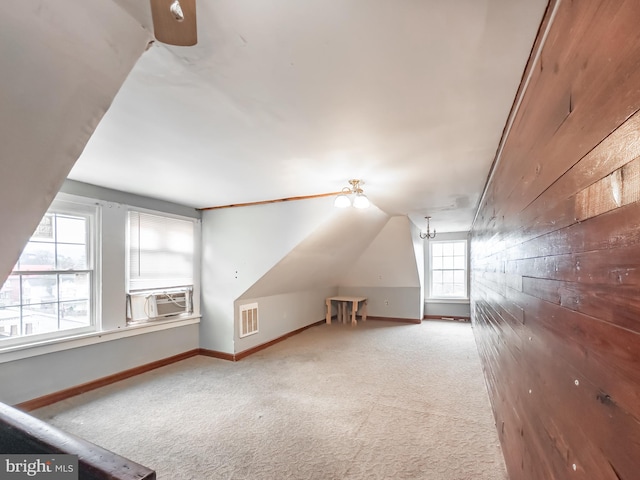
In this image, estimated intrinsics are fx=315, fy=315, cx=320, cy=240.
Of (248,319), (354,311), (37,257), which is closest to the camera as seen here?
(37,257)

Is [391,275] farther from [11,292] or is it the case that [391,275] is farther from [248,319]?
[11,292]

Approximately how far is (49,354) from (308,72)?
3.30m

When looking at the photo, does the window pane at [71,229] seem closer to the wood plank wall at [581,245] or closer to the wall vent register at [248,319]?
the wall vent register at [248,319]

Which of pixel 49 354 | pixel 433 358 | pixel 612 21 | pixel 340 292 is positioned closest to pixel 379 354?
pixel 433 358

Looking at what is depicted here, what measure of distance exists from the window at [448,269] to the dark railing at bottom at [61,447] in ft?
23.4

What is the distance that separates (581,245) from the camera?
0.77m

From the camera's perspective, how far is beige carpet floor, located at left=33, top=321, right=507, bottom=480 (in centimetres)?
201

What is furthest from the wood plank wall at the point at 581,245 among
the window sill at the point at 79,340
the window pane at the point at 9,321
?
the window pane at the point at 9,321

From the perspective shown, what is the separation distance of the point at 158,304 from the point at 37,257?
1.27m

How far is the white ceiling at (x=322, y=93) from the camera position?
1024 millimetres

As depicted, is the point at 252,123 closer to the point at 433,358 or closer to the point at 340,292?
the point at 433,358

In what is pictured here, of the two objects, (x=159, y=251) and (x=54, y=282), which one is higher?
(x=159, y=251)

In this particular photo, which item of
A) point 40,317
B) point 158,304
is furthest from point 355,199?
point 40,317

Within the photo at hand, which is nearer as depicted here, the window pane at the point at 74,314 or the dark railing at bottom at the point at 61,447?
the dark railing at bottom at the point at 61,447
